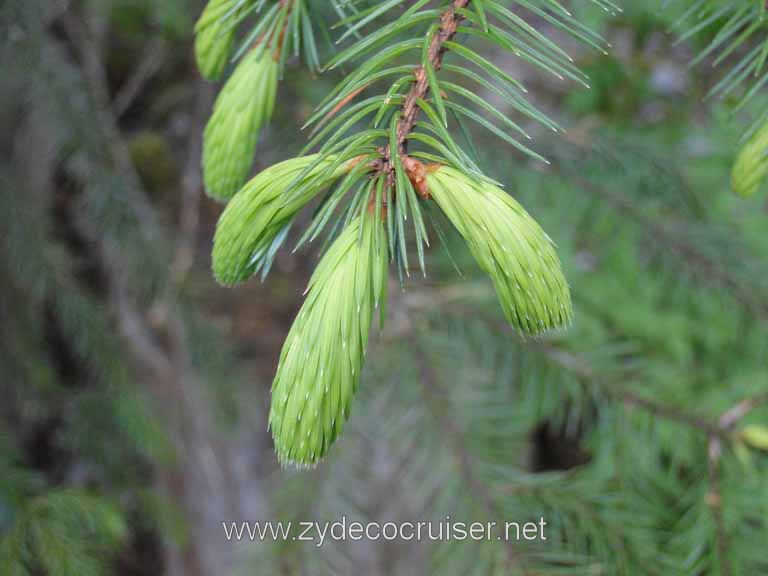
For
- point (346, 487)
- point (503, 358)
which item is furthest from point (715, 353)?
point (346, 487)

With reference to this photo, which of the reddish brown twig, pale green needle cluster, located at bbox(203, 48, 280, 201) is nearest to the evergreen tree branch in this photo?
the reddish brown twig

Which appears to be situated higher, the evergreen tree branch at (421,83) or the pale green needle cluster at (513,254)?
the evergreen tree branch at (421,83)

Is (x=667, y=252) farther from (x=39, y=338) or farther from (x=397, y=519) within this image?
(x=39, y=338)

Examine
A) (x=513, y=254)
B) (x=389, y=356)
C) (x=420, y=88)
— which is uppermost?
(x=420, y=88)

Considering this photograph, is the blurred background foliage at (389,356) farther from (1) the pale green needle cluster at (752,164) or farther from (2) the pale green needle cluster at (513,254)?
(2) the pale green needle cluster at (513,254)

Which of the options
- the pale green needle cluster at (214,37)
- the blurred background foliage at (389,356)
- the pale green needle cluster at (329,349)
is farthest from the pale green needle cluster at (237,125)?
the blurred background foliage at (389,356)

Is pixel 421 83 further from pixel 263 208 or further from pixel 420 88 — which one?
pixel 263 208

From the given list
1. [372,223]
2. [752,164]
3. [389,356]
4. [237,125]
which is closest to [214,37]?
[237,125]
